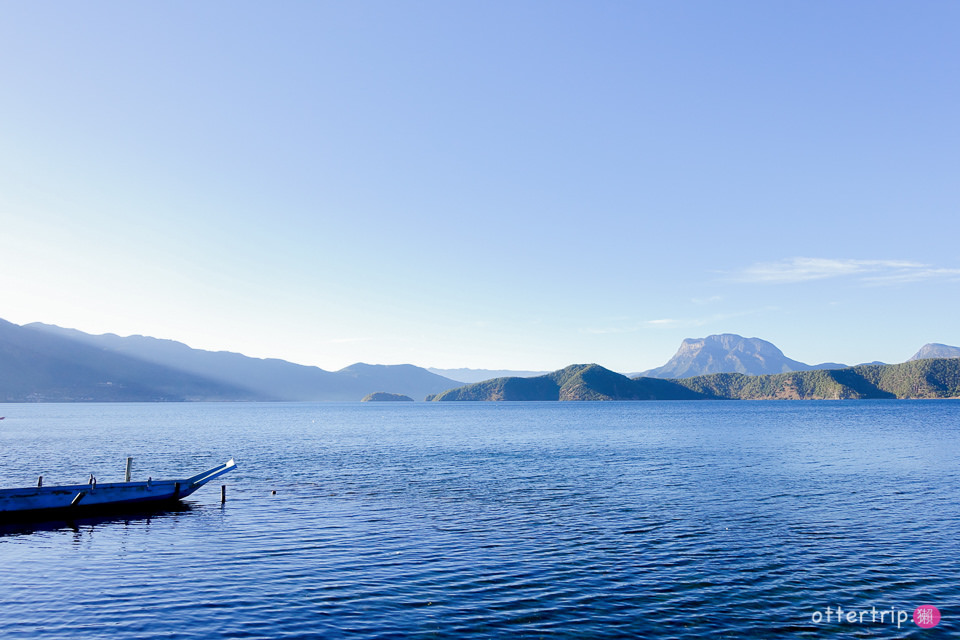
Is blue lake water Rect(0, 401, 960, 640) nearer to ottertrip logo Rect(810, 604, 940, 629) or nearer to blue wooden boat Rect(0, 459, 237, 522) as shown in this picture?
ottertrip logo Rect(810, 604, 940, 629)

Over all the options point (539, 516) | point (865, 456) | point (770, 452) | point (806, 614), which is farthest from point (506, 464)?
point (806, 614)

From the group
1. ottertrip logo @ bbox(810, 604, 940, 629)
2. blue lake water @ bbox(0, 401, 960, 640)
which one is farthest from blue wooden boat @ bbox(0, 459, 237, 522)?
ottertrip logo @ bbox(810, 604, 940, 629)

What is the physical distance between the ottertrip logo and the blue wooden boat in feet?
171

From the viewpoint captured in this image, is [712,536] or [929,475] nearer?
[712,536]

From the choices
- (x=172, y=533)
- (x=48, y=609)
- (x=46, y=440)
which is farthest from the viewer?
(x=46, y=440)

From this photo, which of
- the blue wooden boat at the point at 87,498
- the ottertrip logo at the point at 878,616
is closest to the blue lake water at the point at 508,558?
the ottertrip logo at the point at 878,616

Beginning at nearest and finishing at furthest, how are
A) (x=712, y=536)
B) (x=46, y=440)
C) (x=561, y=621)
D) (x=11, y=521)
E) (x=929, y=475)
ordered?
(x=561, y=621) < (x=712, y=536) < (x=11, y=521) < (x=929, y=475) < (x=46, y=440)

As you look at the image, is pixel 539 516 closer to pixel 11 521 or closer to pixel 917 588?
pixel 917 588

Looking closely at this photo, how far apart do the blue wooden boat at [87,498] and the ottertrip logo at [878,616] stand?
2051 inches

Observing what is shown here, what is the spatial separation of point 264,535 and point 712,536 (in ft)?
102

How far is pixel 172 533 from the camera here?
1697 inches

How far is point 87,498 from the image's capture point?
49750 millimetres

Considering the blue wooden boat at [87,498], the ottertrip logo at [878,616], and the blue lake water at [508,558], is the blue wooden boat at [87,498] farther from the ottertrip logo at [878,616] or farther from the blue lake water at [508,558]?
the ottertrip logo at [878,616]

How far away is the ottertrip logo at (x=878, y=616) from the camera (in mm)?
24703
